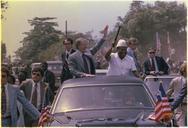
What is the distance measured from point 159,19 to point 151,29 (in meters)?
1.47

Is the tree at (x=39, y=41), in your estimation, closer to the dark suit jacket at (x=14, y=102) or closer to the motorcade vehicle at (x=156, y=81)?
the motorcade vehicle at (x=156, y=81)

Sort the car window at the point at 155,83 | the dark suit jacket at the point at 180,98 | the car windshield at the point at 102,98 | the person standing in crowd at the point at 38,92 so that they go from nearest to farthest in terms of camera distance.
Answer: the car windshield at the point at 102,98 < the dark suit jacket at the point at 180,98 < the person standing in crowd at the point at 38,92 < the car window at the point at 155,83

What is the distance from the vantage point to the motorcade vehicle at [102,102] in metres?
7.57

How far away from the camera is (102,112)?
782 cm

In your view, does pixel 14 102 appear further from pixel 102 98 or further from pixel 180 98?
pixel 180 98

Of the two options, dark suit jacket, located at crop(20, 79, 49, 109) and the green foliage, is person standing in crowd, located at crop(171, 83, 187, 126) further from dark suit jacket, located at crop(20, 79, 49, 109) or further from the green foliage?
the green foliage

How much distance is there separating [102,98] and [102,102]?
80 mm

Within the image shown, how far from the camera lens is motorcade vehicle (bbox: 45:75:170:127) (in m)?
7.57

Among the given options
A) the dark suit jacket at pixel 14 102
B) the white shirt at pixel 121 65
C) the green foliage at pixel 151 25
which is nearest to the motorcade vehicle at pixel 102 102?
the dark suit jacket at pixel 14 102

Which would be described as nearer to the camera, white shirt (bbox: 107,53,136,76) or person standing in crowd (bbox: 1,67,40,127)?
person standing in crowd (bbox: 1,67,40,127)

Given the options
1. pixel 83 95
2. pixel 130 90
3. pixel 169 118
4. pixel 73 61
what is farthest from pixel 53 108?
pixel 73 61

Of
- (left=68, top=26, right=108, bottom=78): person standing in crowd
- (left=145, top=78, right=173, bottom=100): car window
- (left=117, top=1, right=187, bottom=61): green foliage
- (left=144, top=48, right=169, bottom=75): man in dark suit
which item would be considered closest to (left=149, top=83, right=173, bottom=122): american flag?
(left=68, top=26, right=108, bottom=78): person standing in crowd

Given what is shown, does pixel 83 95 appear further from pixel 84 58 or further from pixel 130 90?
pixel 84 58

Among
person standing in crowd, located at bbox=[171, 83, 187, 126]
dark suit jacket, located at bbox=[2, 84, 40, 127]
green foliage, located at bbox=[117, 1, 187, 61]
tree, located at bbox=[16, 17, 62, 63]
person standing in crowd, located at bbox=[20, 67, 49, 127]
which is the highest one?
dark suit jacket, located at bbox=[2, 84, 40, 127]
